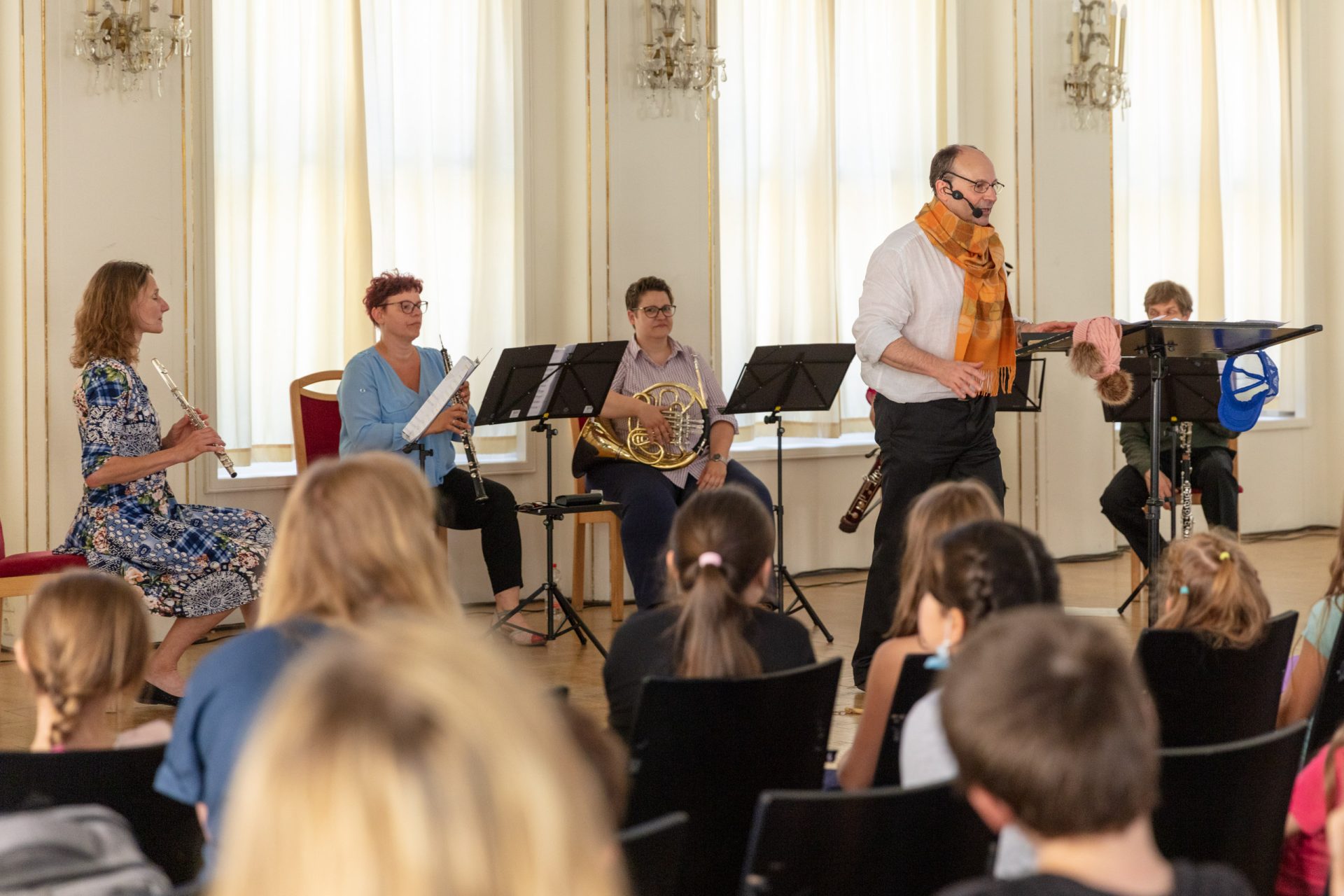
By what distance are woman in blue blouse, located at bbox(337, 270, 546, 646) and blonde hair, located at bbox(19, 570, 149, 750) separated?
3.16 m

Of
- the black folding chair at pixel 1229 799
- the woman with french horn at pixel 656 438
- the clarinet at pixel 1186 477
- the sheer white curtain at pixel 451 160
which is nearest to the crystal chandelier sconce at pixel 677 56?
the sheer white curtain at pixel 451 160

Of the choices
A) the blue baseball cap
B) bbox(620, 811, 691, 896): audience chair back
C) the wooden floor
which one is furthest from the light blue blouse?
bbox(620, 811, 691, 896): audience chair back

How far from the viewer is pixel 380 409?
532 centimetres

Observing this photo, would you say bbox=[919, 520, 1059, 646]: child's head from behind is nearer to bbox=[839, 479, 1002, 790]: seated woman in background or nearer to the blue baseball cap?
bbox=[839, 479, 1002, 790]: seated woman in background

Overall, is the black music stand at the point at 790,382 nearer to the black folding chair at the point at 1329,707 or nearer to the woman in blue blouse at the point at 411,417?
the woman in blue blouse at the point at 411,417

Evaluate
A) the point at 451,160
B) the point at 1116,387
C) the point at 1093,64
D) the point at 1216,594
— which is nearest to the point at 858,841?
the point at 1216,594

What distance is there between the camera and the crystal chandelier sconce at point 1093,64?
25.0 ft

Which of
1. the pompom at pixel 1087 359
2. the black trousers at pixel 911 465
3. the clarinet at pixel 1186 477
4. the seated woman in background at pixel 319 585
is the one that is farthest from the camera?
the clarinet at pixel 1186 477

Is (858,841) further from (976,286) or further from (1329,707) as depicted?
(976,286)

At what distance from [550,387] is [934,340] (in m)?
1.32

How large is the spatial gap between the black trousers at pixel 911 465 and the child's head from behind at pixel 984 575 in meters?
2.16

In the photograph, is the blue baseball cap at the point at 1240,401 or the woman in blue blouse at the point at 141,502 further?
the blue baseball cap at the point at 1240,401

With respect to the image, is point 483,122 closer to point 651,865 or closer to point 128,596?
point 128,596

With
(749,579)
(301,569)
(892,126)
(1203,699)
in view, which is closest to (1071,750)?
(301,569)
